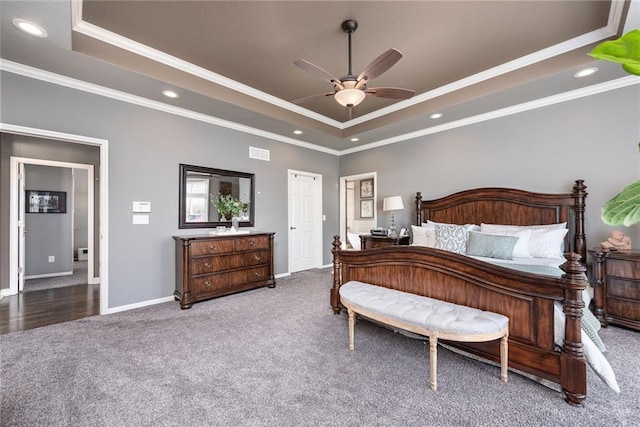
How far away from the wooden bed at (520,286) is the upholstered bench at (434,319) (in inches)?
5.2

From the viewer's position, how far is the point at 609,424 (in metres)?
1.51

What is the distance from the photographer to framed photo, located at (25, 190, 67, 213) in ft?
16.0

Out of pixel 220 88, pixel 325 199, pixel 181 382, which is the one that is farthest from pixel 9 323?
pixel 325 199

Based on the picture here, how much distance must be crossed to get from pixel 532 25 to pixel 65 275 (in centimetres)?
805

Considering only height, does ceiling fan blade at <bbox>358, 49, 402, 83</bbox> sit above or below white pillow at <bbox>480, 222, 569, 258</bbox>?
above

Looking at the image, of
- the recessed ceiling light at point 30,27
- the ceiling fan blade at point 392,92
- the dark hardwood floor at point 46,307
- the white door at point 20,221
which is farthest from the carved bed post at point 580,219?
the white door at point 20,221

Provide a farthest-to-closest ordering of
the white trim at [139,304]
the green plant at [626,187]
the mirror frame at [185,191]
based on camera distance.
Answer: the mirror frame at [185,191] < the white trim at [139,304] < the green plant at [626,187]

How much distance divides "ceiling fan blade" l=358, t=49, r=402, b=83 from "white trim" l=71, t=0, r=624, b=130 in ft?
6.08

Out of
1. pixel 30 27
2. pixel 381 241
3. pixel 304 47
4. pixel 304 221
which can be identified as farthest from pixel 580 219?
pixel 30 27

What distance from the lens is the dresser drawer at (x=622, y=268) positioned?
266 cm

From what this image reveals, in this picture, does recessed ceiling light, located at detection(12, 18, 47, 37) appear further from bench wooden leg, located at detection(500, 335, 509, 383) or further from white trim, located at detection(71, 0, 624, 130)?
bench wooden leg, located at detection(500, 335, 509, 383)

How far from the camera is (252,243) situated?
165 inches

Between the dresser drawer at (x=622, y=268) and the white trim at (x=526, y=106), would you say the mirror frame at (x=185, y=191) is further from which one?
the dresser drawer at (x=622, y=268)

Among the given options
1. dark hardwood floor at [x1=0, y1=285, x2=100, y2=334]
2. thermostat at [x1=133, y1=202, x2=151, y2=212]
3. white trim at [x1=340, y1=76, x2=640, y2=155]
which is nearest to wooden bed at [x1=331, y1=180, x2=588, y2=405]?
white trim at [x1=340, y1=76, x2=640, y2=155]
